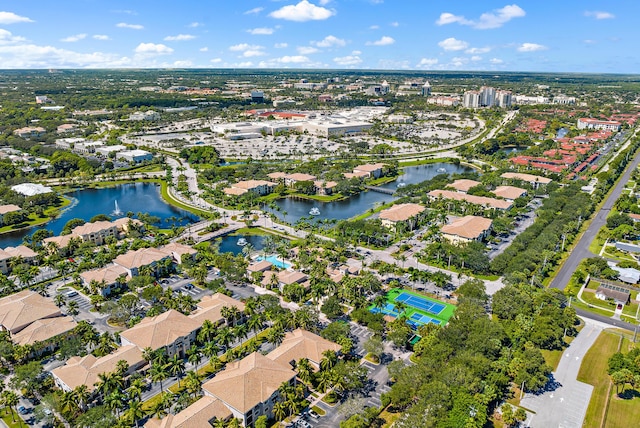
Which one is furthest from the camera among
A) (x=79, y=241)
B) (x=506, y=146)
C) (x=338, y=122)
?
(x=338, y=122)

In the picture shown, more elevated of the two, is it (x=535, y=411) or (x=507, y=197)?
(x=507, y=197)

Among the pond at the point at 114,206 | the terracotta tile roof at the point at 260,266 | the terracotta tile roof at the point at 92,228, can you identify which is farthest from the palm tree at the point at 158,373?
the pond at the point at 114,206

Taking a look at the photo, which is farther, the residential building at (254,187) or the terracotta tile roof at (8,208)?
the residential building at (254,187)

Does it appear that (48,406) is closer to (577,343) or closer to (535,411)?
(535,411)

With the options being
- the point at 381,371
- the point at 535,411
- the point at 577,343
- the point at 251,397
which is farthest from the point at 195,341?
the point at 577,343

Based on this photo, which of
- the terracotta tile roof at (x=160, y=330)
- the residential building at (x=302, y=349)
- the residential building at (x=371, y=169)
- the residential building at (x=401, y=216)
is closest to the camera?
the residential building at (x=302, y=349)

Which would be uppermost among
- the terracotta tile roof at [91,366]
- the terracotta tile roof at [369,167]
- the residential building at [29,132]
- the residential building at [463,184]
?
the residential building at [29,132]

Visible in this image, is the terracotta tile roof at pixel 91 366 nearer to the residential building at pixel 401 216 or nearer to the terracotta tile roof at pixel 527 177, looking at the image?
the residential building at pixel 401 216

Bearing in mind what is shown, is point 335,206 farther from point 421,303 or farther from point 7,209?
point 7,209
